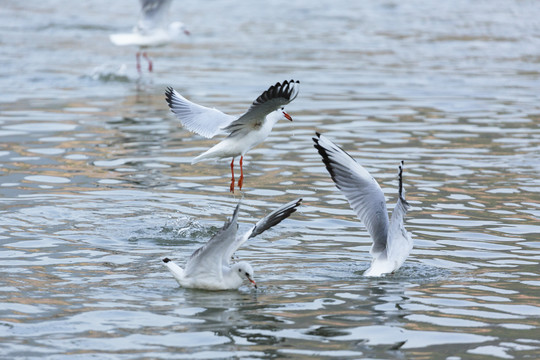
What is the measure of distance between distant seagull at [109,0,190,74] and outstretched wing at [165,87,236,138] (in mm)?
11843

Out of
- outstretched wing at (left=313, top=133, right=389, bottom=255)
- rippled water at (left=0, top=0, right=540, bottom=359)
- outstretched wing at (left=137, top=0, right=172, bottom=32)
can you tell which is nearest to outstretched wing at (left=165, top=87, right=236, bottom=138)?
rippled water at (left=0, top=0, right=540, bottom=359)

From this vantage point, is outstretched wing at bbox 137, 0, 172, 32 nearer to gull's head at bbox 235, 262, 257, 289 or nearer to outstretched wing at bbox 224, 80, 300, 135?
outstretched wing at bbox 224, 80, 300, 135

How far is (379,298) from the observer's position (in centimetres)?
748

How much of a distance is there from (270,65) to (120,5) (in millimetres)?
16046

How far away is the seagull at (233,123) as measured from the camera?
366 inches

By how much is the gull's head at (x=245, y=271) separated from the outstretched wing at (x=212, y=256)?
0.45ft

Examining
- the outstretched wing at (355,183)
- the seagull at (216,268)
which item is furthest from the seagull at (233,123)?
the seagull at (216,268)

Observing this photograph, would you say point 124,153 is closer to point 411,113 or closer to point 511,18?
point 411,113

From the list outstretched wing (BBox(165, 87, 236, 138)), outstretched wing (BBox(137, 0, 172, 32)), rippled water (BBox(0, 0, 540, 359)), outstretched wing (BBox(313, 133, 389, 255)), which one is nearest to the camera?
rippled water (BBox(0, 0, 540, 359))

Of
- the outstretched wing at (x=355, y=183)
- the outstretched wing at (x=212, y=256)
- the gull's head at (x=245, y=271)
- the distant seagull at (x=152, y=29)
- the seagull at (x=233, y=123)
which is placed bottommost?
the gull's head at (x=245, y=271)

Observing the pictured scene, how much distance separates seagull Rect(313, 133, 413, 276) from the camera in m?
7.93

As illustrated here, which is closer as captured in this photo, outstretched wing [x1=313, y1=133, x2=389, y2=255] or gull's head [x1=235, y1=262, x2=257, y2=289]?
gull's head [x1=235, y1=262, x2=257, y2=289]

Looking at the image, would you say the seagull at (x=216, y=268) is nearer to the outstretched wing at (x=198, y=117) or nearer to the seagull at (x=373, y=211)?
the seagull at (x=373, y=211)

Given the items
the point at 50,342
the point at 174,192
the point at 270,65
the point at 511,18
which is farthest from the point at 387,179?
the point at 511,18
